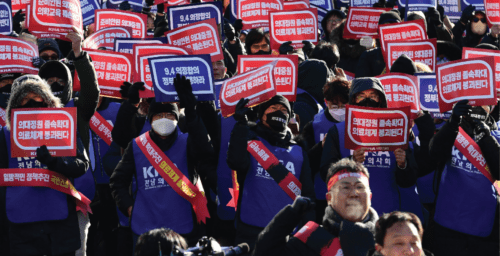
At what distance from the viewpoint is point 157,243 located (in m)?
4.42

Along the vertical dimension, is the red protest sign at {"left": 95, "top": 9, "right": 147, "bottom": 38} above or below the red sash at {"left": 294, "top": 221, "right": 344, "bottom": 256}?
above

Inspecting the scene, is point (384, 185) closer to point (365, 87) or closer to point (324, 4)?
point (365, 87)

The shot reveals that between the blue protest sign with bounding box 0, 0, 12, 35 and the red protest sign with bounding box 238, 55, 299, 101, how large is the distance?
3.83 m

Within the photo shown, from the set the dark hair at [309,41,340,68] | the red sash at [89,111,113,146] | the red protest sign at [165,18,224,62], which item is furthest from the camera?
the dark hair at [309,41,340,68]

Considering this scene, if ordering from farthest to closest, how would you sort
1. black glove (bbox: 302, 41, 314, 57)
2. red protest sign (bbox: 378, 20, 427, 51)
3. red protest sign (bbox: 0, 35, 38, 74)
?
black glove (bbox: 302, 41, 314, 57), red protest sign (bbox: 378, 20, 427, 51), red protest sign (bbox: 0, 35, 38, 74)

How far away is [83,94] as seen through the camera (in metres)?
7.17

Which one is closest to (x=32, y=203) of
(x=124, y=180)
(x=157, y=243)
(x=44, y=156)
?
(x=44, y=156)

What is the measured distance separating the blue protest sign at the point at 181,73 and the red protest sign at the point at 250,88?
0.16 m

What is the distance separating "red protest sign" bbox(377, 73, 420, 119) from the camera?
7098 millimetres

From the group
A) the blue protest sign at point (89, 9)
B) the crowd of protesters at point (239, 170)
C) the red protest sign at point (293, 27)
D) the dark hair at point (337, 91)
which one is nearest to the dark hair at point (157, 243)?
the crowd of protesters at point (239, 170)

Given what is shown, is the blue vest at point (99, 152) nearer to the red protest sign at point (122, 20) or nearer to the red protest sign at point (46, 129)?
the red protest sign at point (46, 129)

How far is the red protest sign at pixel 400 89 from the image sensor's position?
710 cm

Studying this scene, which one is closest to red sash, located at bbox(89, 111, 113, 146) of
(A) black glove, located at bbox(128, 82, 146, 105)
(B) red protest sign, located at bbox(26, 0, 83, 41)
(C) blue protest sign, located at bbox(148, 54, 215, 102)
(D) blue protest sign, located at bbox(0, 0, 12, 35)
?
(A) black glove, located at bbox(128, 82, 146, 105)

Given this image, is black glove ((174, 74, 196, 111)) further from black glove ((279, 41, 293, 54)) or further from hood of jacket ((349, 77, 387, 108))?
black glove ((279, 41, 293, 54))
